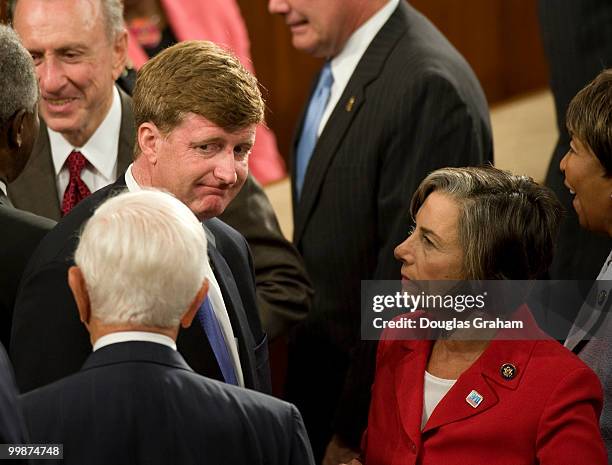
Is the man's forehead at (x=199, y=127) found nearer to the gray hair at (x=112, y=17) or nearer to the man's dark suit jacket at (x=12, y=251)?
the man's dark suit jacket at (x=12, y=251)

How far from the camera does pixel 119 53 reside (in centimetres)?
320

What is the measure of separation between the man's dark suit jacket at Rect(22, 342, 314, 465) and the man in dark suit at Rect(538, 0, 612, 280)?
163 cm

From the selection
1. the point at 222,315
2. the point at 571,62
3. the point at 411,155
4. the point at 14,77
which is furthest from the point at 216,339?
the point at 571,62

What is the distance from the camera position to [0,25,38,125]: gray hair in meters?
2.57

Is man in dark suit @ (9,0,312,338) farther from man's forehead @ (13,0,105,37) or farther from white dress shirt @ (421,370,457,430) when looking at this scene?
white dress shirt @ (421,370,457,430)

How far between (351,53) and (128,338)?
1.89m

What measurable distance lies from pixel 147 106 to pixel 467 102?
1226 mm

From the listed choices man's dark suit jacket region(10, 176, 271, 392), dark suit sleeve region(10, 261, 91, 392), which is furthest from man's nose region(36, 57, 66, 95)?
dark suit sleeve region(10, 261, 91, 392)

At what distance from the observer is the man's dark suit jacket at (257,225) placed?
3064 millimetres

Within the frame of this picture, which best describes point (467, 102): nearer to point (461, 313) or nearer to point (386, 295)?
point (386, 295)

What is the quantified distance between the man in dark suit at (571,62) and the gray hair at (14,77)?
4.83 ft

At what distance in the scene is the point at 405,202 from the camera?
326 centimetres
